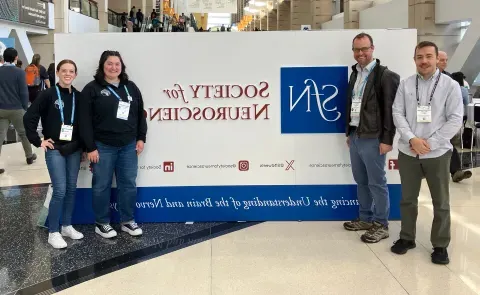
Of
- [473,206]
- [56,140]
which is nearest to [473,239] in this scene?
[473,206]

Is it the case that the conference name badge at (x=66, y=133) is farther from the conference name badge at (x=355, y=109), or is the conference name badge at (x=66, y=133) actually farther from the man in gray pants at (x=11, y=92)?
the man in gray pants at (x=11, y=92)

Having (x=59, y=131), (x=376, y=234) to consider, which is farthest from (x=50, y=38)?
(x=376, y=234)

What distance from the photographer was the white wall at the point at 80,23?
55.1 ft

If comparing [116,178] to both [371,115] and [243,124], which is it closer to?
[243,124]

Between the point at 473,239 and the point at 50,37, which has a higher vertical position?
the point at 50,37

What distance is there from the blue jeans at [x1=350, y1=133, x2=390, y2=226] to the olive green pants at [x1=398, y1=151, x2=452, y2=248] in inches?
12.7

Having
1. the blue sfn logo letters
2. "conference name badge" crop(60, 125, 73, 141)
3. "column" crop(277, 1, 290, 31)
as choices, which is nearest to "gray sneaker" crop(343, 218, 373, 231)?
the blue sfn logo letters

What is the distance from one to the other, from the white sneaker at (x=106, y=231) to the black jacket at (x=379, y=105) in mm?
2137

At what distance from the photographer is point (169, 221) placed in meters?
4.10

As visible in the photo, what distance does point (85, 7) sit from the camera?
18.6 metres

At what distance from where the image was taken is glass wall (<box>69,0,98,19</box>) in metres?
17.3

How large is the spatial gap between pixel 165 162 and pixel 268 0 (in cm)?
2868

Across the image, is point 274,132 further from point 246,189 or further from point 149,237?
point 149,237

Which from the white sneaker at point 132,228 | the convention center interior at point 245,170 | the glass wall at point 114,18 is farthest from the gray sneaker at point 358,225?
the glass wall at point 114,18
